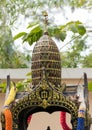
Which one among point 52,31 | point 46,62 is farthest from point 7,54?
point 46,62

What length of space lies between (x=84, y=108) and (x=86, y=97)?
0.15 m

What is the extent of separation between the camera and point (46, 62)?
8.79 feet

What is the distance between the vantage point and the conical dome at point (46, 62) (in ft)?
8.75

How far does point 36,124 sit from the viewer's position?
235 inches

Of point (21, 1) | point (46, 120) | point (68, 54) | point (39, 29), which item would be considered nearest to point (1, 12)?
point (21, 1)

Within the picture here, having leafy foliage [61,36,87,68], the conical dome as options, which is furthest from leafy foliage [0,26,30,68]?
the conical dome

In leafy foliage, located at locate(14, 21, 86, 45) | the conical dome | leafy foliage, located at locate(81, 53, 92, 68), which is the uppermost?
leafy foliage, located at locate(81, 53, 92, 68)

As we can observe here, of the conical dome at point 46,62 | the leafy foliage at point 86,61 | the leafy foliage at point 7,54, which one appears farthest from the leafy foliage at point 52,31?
the leafy foliage at point 86,61

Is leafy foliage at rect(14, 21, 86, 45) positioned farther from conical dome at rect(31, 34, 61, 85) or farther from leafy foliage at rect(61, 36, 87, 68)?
leafy foliage at rect(61, 36, 87, 68)

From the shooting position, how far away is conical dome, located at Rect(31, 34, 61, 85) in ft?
8.75

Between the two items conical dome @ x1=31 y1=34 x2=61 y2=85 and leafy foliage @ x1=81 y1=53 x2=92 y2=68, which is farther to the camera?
leafy foliage @ x1=81 y1=53 x2=92 y2=68

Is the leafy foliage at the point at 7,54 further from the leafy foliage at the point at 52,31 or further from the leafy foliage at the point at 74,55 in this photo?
the leafy foliage at the point at 52,31

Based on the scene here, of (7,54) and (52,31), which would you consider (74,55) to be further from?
(52,31)

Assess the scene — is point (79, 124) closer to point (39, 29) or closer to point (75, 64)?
point (39, 29)
